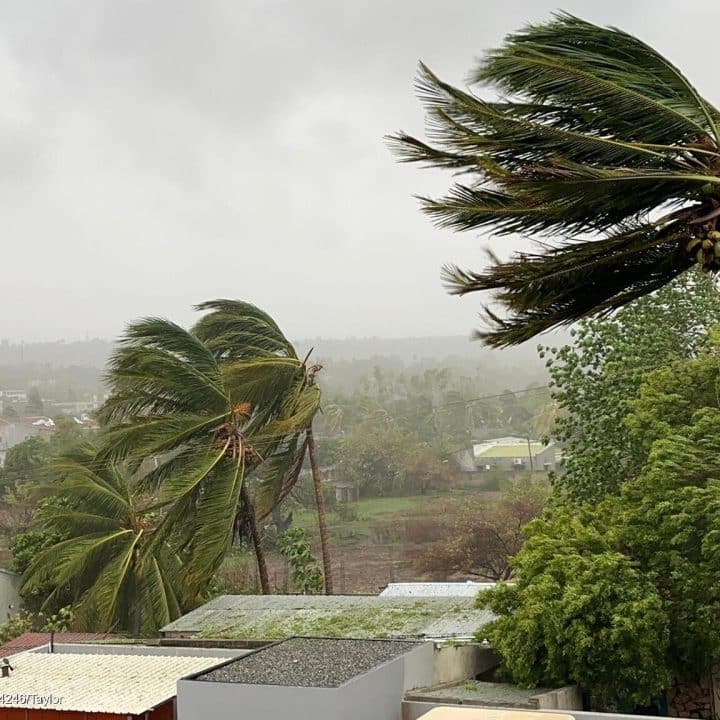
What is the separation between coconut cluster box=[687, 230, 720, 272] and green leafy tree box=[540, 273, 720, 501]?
1023 centimetres

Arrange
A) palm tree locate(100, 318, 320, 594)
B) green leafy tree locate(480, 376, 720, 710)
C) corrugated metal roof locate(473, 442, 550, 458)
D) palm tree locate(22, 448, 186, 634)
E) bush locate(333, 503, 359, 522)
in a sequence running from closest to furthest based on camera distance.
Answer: green leafy tree locate(480, 376, 720, 710)
palm tree locate(100, 318, 320, 594)
palm tree locate(22, 448, 186, 634)
bush locate(333, 503, 359, 522)
corrugated metal roof locate(473, 442, 550, 458)

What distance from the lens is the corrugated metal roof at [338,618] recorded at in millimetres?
12812

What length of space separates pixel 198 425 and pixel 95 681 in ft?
28.7

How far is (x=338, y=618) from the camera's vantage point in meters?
13.6

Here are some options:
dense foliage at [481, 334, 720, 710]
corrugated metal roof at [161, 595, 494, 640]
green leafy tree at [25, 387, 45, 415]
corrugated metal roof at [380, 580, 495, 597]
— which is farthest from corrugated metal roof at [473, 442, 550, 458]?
dense foliage at [481, 334, 720, 710]

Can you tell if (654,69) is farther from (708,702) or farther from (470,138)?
(708,702)

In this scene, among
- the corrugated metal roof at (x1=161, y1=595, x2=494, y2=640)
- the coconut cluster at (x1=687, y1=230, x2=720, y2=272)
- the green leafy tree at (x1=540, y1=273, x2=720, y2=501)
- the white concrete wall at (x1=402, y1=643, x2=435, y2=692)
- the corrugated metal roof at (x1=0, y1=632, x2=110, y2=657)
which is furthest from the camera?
the green leafy tree at (x1=540, y1=273, x2=720, y2=501)

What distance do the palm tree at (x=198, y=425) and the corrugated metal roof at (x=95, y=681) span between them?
5785mm

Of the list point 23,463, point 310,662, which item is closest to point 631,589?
point 310,662

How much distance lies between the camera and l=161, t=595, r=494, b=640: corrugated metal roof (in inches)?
504

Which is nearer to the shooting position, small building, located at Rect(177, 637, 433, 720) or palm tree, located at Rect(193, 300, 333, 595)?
small building, located at Rect(177, 637, 433, 720)

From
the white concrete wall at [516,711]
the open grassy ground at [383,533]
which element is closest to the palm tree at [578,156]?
the white concrete wall at [516,711]

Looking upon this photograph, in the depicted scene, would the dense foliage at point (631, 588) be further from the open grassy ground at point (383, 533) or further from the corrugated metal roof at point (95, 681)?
the open grassy ground at point (383, 533)

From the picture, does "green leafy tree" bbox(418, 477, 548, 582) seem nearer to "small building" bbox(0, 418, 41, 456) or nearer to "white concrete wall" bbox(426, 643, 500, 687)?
"white concrete wall" bbox(426, 643, 500, 687)
